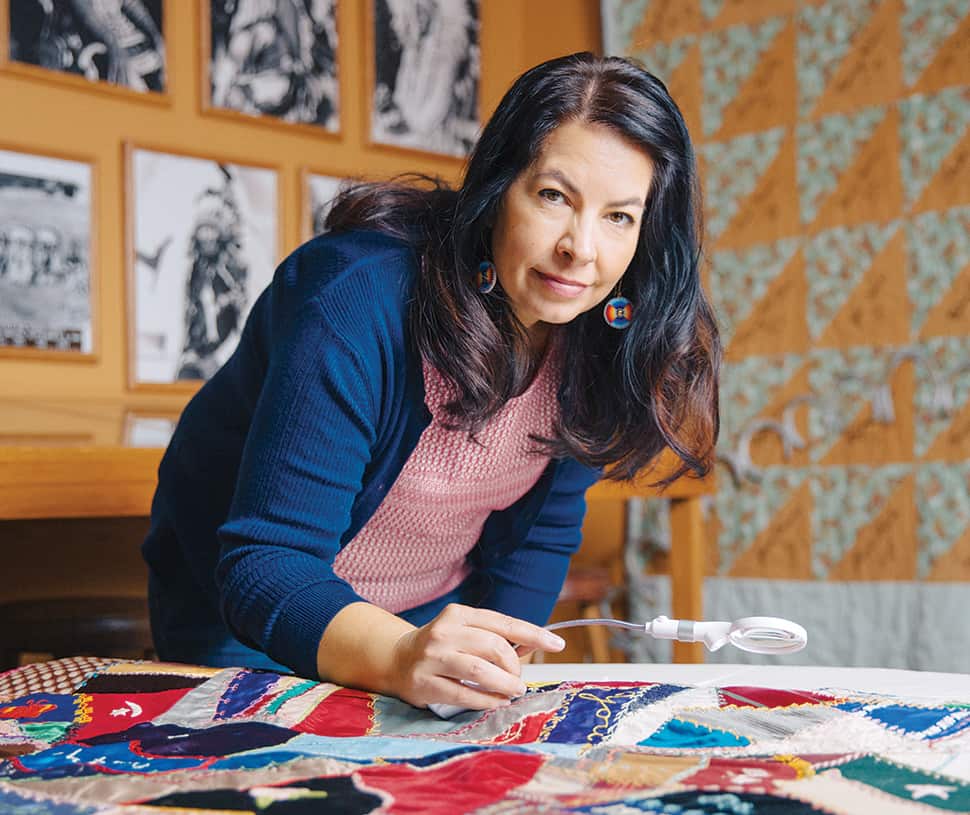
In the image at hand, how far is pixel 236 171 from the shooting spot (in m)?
3.01

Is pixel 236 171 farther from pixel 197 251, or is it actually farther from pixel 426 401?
pixel 426 401

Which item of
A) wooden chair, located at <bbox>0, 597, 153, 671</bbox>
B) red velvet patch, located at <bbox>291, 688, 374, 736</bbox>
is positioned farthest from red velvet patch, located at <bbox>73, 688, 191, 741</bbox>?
wooden chair, located at <bbox>0, 597, 153, 671</bbox>

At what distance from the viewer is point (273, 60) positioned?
121 inches

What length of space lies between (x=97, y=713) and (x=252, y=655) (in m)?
0.36

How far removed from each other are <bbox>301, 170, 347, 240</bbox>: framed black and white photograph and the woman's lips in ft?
6.68

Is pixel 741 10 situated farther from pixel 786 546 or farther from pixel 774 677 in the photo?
pixel 774 677

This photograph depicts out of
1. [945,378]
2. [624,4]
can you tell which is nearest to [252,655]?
[945,378]

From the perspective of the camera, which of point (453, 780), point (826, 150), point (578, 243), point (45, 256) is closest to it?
point (453, 780)

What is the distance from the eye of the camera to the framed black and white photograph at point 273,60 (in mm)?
2951

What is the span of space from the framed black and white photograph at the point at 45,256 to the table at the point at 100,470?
0.16 meters

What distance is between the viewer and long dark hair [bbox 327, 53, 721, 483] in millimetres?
1156

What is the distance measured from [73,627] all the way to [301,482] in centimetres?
118

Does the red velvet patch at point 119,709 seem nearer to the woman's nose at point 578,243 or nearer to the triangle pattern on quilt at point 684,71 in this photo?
the woman's nose at point 578,243

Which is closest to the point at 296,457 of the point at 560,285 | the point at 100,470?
the point at 560,285
